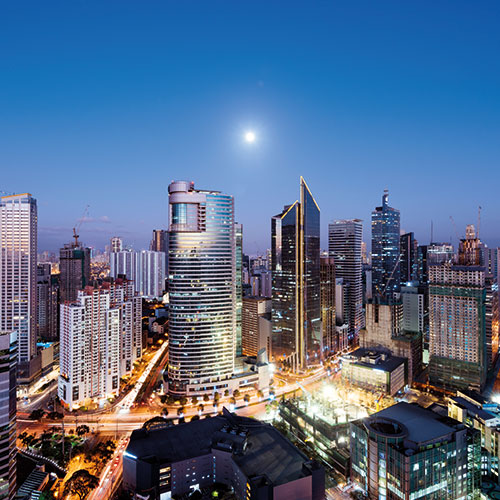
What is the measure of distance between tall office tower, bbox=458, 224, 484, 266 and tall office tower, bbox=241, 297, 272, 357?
27825 millimetres

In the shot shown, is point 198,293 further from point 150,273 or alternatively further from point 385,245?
point 385,245

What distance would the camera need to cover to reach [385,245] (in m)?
89.2

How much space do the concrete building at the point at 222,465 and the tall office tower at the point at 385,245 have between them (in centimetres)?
6816

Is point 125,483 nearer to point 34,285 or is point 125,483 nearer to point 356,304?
point 34,285

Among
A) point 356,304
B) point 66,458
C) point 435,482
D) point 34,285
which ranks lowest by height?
point 66,458

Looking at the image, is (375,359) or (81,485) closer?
(81,485)

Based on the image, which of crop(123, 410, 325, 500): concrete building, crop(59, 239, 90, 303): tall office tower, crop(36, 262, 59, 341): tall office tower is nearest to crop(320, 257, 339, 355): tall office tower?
crop(123, 410, 325, 500): concrete building

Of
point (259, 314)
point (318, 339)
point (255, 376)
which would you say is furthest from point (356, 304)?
point (255, 376)

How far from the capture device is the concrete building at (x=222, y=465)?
2114 cm

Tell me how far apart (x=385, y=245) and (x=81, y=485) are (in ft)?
268

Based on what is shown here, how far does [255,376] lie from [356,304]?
3388cm

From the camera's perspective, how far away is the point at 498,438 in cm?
2619

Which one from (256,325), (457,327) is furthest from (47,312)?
(457,327)

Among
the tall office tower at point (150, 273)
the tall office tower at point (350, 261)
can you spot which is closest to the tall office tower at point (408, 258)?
the tall office tower at point (350, 261)
